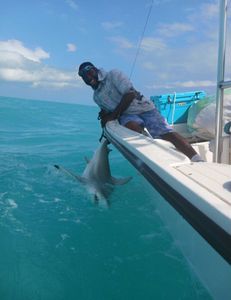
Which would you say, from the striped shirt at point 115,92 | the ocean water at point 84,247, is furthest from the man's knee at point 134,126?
the ocean water at point 84,247

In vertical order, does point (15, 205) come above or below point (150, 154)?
below

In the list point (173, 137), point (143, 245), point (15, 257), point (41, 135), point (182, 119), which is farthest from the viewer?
point (41, 135)

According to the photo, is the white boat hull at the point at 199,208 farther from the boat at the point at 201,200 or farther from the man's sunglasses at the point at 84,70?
the man's sunglasses at the point at 84,70

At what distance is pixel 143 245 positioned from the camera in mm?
3783

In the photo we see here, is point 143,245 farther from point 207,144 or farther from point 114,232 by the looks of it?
point 207,144

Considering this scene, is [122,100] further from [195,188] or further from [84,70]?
[195,188]

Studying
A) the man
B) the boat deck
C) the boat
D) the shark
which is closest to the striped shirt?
the man

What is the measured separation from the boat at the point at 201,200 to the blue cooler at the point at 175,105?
3.98 m

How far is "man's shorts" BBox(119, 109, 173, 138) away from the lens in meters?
4.80

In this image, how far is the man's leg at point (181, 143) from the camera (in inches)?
158

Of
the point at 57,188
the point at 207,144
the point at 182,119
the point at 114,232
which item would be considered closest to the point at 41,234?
the point at 114,232

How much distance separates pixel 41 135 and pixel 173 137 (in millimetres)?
10939

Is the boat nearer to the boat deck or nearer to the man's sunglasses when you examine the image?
the boat deck

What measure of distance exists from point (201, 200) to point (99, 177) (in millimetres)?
3380
